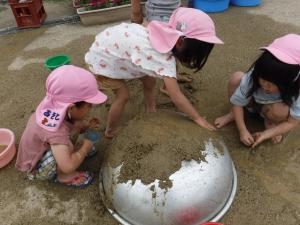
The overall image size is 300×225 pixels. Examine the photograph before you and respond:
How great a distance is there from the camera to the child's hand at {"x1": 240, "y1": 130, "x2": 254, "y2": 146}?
92.3 inches

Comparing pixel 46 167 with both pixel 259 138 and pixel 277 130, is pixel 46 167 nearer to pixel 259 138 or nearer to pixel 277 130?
pixel 259 138

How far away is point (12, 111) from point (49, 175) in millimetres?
1070

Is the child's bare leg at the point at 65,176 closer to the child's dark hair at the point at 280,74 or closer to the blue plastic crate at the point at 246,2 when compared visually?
the child's dark hair at the point at 280,74

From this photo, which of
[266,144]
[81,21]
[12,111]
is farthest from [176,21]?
[81,21]

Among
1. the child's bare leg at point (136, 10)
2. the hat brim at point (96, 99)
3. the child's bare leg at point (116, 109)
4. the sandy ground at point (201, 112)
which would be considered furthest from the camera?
the child's bare leg at point (136, 10)

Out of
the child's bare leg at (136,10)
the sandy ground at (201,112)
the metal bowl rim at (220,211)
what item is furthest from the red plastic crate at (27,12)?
the metal bowl rim at (220,211)

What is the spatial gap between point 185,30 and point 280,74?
24.1 inches

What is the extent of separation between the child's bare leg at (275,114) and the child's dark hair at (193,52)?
2.00 feet

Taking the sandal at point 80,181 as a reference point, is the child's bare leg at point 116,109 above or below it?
above

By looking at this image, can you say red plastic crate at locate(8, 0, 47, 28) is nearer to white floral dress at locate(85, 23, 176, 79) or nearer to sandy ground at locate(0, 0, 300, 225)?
sandy ground at locate(0, 0, 300, 225)

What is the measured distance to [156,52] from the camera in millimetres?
2148

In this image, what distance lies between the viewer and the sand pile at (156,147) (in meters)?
1.86

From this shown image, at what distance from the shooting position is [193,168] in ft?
6.14

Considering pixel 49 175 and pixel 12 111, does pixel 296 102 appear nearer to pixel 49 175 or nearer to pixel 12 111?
pixel 49 175
